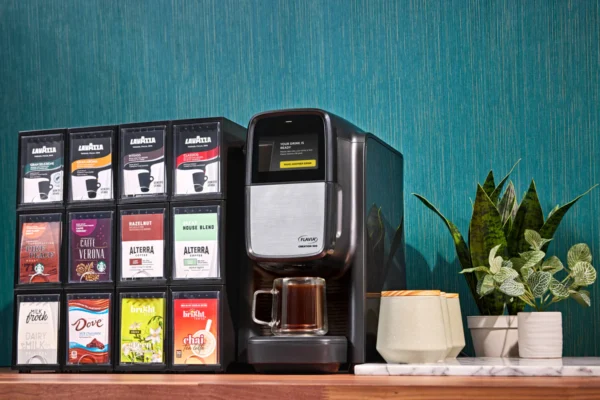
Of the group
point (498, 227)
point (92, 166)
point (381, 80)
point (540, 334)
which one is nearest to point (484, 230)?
point (498, 227)

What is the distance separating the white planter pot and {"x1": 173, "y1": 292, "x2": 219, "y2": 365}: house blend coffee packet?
0.55m

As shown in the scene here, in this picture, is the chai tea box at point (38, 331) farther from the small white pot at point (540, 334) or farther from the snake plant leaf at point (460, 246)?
the small white pot at point (540, 334)

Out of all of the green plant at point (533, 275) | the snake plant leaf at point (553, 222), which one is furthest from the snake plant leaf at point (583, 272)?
the snake plant leaf at point (553, 222)

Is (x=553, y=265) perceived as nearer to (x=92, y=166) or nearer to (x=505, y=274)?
(x=505, y=274)

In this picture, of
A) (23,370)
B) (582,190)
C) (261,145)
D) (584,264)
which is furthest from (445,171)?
(23,370)

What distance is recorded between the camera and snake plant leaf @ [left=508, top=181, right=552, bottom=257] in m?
1.74

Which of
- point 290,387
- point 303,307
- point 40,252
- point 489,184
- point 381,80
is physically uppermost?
point 381,80

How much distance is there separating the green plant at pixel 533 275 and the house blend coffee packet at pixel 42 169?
856mm

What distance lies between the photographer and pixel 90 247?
67.1 inches

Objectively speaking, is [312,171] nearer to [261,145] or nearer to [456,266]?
[261,145]

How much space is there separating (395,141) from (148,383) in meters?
0.89

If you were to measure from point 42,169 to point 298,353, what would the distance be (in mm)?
691

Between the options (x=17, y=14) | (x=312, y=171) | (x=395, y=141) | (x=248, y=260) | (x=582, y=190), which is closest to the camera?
(x=312, y=171)

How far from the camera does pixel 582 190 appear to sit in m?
1.87
